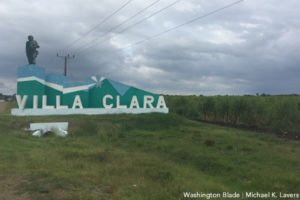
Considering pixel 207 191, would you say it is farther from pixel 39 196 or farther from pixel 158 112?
pixel 158 112

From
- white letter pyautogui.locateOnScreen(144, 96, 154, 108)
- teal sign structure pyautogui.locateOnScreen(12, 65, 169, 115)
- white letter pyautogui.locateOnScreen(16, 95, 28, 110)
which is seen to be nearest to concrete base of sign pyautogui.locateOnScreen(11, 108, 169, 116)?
teal sign structure pyautogui.locateOnScreen(12, 65, 169, 115)

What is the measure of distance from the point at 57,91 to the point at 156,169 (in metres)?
12.3

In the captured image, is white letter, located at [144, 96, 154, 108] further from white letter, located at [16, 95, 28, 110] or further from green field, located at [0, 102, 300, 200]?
white letter, located at [16, 95, 28, 110]

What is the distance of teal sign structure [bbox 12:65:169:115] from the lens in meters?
15.3

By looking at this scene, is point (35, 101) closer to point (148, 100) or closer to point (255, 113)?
point (148, 100)

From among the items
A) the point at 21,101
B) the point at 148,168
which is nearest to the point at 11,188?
the point at 148,168

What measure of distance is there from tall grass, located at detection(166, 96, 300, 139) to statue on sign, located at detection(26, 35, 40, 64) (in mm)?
11578

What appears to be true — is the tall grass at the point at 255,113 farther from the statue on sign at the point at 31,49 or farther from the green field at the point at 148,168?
the statue on sign at the point at 31,49

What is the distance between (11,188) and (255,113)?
13233mm

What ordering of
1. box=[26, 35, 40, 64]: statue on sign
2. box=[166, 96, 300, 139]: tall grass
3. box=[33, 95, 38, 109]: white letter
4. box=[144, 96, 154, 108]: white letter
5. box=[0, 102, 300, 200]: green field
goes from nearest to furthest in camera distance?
box=[0, 102, 300, 200]: green field < box=[166, 96, 300, 139]: tall grass < box=[33, 95, 38, 109]: white letter < box=[26, 35, 40, 64]: statue on sign < box=[144, 96, 154, 108]: white letter

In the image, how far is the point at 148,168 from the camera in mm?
5559

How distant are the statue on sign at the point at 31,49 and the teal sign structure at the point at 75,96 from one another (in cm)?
75

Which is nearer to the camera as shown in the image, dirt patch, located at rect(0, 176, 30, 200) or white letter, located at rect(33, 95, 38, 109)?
dirt patch, located at rect(0, 176, 30, 200)

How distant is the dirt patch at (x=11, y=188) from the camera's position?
163 inches
